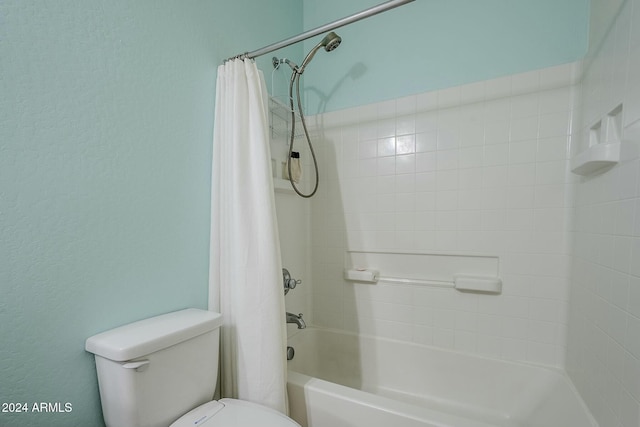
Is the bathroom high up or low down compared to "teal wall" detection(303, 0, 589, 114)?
down

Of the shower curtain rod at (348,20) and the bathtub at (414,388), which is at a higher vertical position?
the shower curtain rod at (348,20)

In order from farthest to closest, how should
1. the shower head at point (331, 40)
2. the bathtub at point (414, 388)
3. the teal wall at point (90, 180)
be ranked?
the shower head at point (331, 40)
the bathtub at point (414, 388)
the teal wall at point (90, 180)

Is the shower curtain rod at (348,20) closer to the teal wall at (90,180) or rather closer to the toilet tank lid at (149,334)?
the teal wall at (90,180)

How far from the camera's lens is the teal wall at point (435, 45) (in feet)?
4.05

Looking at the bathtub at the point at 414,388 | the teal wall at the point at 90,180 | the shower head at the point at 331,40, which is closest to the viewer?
the teal wall at the point at 90,180

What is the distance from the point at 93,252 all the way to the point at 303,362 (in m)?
1.30

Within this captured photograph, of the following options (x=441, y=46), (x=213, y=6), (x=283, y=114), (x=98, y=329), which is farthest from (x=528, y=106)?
(x=98, y=329)

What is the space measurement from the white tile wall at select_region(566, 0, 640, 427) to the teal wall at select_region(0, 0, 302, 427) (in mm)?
1431

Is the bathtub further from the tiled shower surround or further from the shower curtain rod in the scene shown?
the shower curtain rod

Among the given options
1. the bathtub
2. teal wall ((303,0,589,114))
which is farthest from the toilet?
teal wall ((303,0,589,114))

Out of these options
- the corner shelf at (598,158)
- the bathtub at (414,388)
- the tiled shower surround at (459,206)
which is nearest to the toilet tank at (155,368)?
the bathtub at (414,388)

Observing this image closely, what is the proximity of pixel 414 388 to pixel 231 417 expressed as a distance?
3.66 feet

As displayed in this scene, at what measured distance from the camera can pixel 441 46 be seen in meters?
1.44

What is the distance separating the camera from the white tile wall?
2.38 feet
